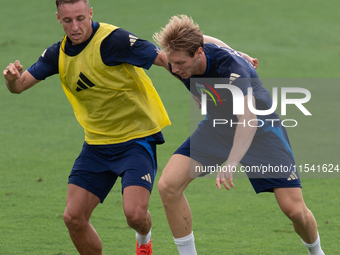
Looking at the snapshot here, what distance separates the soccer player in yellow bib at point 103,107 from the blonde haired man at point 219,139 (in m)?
0.25

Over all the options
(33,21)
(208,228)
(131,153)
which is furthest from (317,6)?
(131,153)

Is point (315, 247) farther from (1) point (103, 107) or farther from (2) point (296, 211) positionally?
(1) point (103, 107)

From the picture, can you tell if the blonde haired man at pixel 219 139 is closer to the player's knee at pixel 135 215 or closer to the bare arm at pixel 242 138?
the bare arm at pixel 242 138

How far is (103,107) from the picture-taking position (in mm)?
4531

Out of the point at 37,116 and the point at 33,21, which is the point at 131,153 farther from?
the point at 33,21

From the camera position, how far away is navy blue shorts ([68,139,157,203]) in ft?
14.6

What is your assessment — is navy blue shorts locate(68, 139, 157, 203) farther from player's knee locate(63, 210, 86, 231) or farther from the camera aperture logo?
the camera aperture logo

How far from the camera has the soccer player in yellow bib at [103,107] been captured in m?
4.34

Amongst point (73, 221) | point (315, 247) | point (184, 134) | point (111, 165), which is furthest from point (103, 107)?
point (184, 134)

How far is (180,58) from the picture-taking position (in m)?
4.05

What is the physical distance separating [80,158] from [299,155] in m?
5.10

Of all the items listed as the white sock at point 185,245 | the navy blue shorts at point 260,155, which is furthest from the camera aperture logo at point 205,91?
the white sock at point 185,245

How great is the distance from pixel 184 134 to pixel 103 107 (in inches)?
211

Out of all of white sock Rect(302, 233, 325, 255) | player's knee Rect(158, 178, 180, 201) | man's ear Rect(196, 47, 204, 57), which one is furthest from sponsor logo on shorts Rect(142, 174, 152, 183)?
white sock Rect(302, 233, 325, 255)
